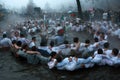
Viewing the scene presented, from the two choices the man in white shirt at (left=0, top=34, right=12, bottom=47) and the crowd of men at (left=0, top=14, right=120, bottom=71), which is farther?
the man in white shirt at (left=0, top=34, right=12, bottom=47)

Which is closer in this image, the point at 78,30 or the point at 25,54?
the point at 25,54

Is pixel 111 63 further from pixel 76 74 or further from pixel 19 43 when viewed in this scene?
pixel 19 43

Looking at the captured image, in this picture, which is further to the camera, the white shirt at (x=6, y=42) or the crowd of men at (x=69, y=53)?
the white shirt at (x=6, y=42)

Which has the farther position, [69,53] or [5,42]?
[5,42]

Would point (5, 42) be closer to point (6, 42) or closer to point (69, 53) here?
point (6, 42)

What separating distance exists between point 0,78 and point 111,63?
5518mm

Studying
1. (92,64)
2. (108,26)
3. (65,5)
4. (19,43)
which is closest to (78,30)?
(108,26)

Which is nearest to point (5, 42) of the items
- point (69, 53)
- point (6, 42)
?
point (6, 42)

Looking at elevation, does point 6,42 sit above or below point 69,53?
above

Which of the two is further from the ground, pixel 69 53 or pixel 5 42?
pixel 5 42

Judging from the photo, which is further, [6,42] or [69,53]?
[6,42]

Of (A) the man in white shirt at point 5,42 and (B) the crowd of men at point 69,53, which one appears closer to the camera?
(B) the crowd of men at point 69,53

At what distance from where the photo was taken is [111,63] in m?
12.2

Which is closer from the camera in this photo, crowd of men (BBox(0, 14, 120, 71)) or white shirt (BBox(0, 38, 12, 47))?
crowd of men (BBox(0, 14, 120, 71))
